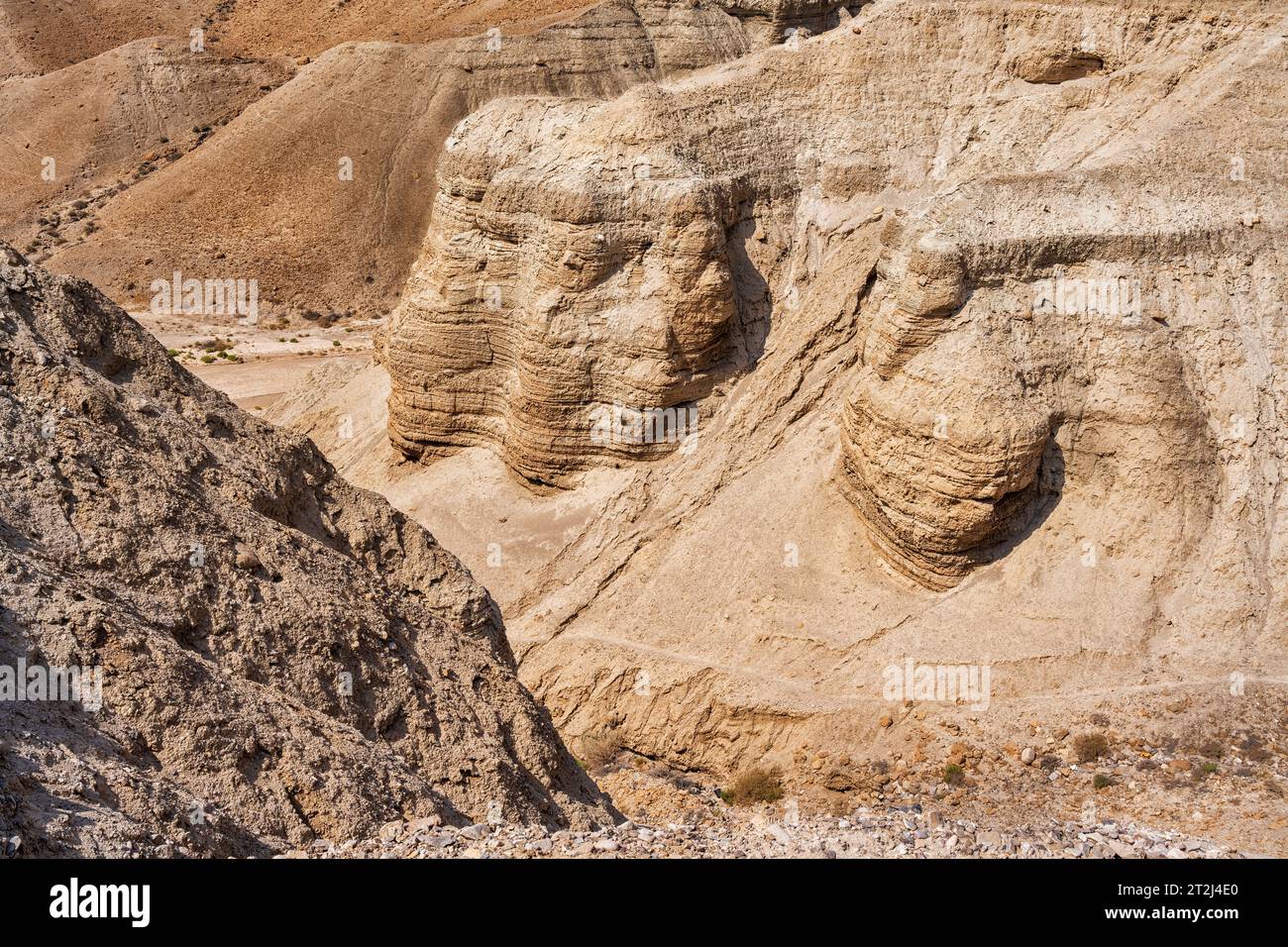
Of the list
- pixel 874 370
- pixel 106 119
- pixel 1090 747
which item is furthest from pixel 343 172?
pixel 1090 747

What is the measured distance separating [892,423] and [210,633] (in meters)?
11.0

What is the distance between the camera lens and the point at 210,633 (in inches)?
382

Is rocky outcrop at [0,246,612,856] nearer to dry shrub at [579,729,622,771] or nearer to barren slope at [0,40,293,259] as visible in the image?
dry shrub at [579,729,622,771]

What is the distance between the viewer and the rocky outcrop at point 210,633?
8047 mm

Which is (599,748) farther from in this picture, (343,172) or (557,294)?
(343,172)

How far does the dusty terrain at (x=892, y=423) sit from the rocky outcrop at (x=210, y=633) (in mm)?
2549

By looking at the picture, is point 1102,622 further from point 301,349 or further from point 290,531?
point 301,349

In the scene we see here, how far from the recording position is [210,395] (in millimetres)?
12188

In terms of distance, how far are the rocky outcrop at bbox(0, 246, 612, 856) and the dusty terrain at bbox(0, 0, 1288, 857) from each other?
255 cm

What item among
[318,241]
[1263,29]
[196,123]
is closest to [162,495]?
[1263,29]

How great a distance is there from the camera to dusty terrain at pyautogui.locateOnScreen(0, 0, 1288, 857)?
54.5ft

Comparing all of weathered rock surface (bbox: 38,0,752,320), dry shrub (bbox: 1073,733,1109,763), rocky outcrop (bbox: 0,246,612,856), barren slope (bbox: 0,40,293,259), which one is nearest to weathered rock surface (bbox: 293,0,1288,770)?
dry shrub (bbox: 1073,733,1109,763)

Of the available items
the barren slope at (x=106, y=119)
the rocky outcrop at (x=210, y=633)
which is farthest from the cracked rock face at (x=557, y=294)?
the barren slope at (x=106, y=119)

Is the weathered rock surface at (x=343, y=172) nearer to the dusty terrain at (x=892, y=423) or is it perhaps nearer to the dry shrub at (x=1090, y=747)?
the dusty terrain at (x=892, y=423)
